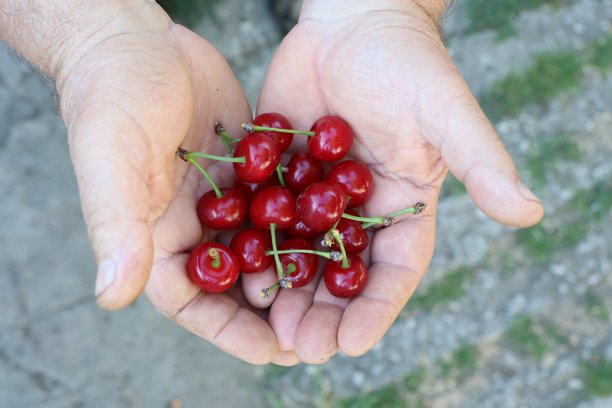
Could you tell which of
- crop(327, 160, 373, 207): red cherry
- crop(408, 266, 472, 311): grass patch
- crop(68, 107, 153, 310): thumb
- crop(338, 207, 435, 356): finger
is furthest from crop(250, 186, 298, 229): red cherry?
crop(408, 266, 472, 311): grass patch

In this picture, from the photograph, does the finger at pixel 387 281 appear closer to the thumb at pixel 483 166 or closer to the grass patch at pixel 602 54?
the thumb at pixel 483 166

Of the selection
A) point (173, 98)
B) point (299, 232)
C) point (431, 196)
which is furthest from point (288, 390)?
point (173, 98)

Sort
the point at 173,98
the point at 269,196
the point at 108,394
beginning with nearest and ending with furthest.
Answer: the point at 173,98
the point at 269,196
the point at 108,394

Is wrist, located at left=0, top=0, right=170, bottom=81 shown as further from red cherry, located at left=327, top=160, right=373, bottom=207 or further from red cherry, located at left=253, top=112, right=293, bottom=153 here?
red cherry, located at left=327, top=160, right=373, bottom=207

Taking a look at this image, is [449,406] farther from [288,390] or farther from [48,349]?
[48,349]

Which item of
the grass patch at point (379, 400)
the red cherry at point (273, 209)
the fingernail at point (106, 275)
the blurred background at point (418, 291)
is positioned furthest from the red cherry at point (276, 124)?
the grass patch at point (379, 400)

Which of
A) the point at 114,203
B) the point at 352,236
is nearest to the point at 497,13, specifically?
the point at 352,236
